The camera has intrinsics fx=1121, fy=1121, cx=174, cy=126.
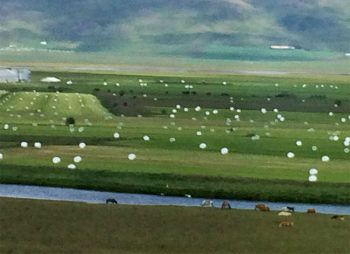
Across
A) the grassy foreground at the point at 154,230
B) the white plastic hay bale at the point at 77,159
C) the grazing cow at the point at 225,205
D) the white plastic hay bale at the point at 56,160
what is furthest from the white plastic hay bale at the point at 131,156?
the grassy foreground at the point at 154,230

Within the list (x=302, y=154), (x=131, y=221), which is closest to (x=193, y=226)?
(x=131, y=221)

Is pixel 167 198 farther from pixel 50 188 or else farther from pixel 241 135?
pixel 241 135

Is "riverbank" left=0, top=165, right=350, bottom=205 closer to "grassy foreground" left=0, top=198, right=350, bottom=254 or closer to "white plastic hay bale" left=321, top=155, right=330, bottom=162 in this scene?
"grassy foreground" left=0, top=198, right=350, bottom=254

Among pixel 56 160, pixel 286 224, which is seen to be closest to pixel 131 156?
pixel 56 160

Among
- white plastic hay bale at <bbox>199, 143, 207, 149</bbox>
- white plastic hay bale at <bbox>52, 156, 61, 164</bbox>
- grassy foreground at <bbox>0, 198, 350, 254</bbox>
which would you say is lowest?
grassy foreground at <bbox>0, 198, 350, 254</bbox>

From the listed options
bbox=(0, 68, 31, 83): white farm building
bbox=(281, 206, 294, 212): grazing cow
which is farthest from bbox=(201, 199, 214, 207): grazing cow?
bbox=(0, 68, 31, 83): white farm building

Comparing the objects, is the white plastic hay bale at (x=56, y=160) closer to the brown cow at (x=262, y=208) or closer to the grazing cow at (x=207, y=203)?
the grazing cow at (x=207, y=203)

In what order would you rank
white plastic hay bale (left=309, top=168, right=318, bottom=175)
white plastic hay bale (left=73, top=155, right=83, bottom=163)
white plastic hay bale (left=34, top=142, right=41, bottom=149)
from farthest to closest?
white plastic hay bale (left=34, top=142, right=41, bottom=149), white plastic hay bale (left=73, top=155, right=83, bottom=163), white plastic hay bale (left=309, top=168, right=318, bottom=175)
